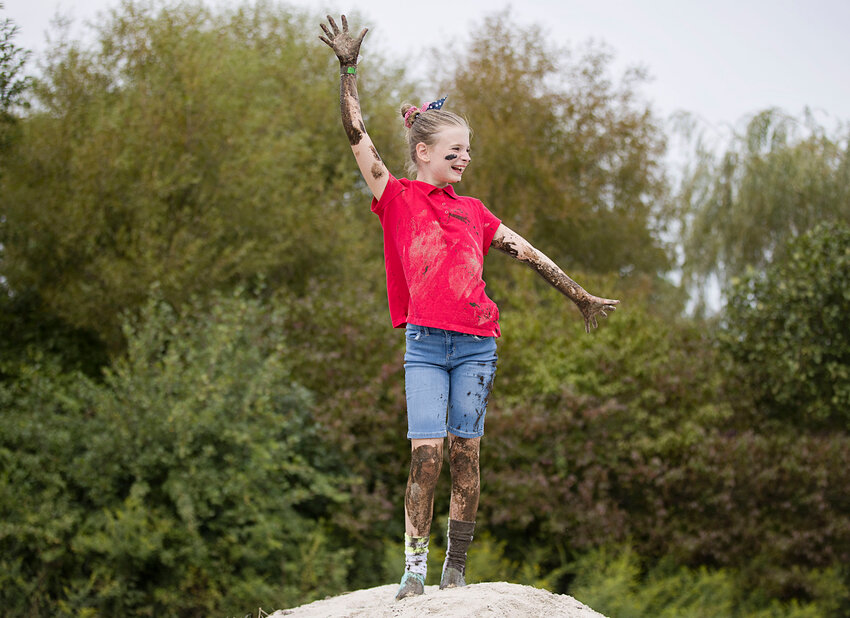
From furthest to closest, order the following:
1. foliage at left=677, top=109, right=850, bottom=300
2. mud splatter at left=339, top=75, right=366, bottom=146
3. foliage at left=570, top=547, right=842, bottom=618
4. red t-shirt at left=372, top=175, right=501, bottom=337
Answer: foliage at left=677, top=109, right=850, bottom=300, foliage at left=570, top=547, right=842, bottom=618, mud splatter at left=339, top=75, right=366, bottom=146, red t-shirt at left=372, top=175, right=501, bottom=337

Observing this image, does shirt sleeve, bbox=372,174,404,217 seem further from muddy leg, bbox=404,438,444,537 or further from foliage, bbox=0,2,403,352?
foliage, bbox=0,2,403,352

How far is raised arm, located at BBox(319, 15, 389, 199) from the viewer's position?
3796 mm

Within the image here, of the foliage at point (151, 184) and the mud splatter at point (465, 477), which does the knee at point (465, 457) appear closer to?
the mud splatter at point (465, 477)

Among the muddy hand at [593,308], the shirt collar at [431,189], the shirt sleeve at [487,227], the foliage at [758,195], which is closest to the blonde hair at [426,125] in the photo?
the shirt collar at [431,189]

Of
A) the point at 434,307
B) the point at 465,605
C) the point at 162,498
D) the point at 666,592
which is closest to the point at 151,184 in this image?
the point at 162,498

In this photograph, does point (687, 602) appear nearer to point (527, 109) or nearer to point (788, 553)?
point (788, 553)

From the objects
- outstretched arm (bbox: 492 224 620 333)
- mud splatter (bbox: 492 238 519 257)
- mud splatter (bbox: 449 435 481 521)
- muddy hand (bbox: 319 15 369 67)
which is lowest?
mud splatter (bbox: 449 435 481 521)

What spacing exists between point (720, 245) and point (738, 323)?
5717mm

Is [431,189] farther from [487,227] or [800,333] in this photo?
[800,333]

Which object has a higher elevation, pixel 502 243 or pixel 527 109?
pixel 527 109

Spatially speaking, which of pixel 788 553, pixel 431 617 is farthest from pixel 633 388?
pixel 431 617

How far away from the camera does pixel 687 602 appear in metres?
9.35

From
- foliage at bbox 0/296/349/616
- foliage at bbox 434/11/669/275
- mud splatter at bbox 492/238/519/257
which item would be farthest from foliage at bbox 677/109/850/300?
mud splatter at bbox 492/238/519/257

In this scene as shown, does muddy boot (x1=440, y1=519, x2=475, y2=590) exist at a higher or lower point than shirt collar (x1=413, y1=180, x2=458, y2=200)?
lower
